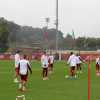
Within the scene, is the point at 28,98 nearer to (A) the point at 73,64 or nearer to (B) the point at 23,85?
(B) the point at 23,85

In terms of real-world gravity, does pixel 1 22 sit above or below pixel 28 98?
above

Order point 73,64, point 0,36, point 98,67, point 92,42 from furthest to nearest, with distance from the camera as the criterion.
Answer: point 92,42 → point 0,36 → point 98,67 → point 73,64

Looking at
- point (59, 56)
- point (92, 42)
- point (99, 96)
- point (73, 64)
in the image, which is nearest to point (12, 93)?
point (99, 96)

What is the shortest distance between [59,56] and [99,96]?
6543 centimetres

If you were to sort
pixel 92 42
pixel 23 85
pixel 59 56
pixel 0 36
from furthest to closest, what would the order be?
pixel 92 42, pixel 0 36, pixel 59 56, pixel 23 85

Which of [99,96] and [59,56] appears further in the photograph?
[59,56]

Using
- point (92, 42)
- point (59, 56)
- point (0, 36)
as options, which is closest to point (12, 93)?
point (59, 56)

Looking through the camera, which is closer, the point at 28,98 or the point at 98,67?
the point at 28,98

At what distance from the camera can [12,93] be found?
2219 centimetres

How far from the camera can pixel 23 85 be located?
24203 mm

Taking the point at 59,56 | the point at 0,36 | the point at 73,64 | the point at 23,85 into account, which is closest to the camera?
the point at 23,85

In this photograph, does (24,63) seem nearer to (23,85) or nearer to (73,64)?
(23,85)

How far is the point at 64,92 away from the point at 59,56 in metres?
63.3

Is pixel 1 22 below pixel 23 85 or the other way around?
the other way around
